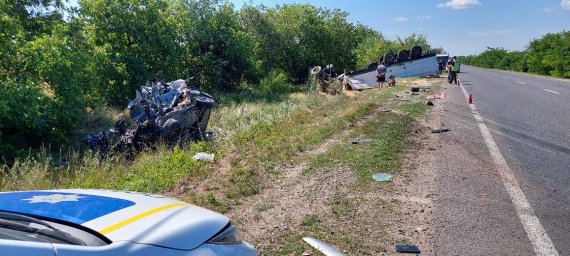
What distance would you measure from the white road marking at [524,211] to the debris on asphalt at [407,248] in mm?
1015

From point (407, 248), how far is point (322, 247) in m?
0.76

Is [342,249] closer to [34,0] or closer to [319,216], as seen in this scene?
[319,216]

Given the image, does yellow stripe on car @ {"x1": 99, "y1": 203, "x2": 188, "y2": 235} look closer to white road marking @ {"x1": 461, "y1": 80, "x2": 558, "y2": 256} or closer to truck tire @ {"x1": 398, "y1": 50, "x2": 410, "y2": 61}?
white road marking @ {"x1": 461, "y1": 80, "x2": 558, "y2": 256}

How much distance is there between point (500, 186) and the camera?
5562 millimetres

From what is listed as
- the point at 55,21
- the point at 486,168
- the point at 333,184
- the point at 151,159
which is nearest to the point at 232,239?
the point at 333,184

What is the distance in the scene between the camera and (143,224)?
2.12 meters

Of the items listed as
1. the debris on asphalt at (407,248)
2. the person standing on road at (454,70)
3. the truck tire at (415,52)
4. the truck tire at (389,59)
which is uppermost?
the truck tire at (415,52)

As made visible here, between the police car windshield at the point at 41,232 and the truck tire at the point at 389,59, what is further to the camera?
the truck tire at the point at 389,59

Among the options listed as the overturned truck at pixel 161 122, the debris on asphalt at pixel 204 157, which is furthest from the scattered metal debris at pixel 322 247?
the overturned truck at pixel 161 122

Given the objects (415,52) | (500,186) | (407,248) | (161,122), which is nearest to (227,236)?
(407,248)

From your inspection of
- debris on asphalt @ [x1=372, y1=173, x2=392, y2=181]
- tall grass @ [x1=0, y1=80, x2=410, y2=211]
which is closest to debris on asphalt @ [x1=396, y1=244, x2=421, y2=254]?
debris on asphalt @ [x1=372, y1=173, x2=392, y2=181]

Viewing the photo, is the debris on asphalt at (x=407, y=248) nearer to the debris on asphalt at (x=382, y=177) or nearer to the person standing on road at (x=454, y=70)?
the debris on asphalt at (x=382, y=177)

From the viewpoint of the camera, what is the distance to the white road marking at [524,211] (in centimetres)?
393

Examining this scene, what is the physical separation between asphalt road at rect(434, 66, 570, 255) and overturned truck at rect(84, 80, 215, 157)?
639 centimetres
